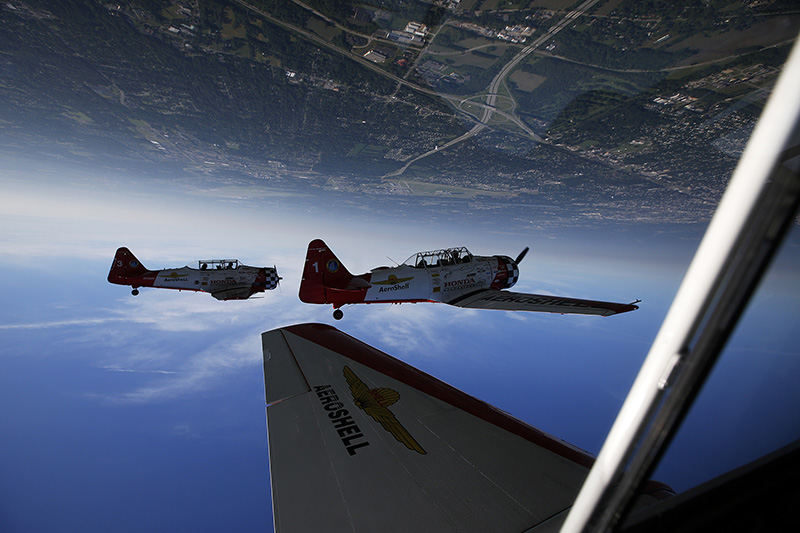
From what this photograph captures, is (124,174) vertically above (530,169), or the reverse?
(530,169)

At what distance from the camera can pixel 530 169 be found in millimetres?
19875

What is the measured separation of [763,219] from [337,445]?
2.62 metres

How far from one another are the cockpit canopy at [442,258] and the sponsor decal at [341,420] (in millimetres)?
7269

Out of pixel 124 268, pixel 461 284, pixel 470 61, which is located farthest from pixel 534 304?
pixel 124 268

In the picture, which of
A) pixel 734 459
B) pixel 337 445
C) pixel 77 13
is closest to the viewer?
pixel 734 459

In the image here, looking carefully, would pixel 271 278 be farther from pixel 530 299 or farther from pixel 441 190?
pixel 441 190

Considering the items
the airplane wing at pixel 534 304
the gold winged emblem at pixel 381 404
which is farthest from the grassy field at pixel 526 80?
the gold winged emblem at pixel 381 404

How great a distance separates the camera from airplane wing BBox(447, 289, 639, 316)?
713 centimetres

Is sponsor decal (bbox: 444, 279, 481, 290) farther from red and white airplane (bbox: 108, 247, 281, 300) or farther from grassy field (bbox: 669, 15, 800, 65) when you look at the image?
grassy field (bbox: 669, 15, 800, 65)

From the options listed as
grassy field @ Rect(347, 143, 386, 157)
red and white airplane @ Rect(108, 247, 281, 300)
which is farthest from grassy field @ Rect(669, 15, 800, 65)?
red and white airplane @ Rect(108, 247, 281, 300)

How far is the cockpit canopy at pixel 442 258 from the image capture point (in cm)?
988

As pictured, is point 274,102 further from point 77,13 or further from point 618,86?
point 618,86

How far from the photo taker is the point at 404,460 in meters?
1.99

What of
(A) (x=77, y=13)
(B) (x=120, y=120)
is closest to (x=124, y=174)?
(B) (x=120, y=120)
